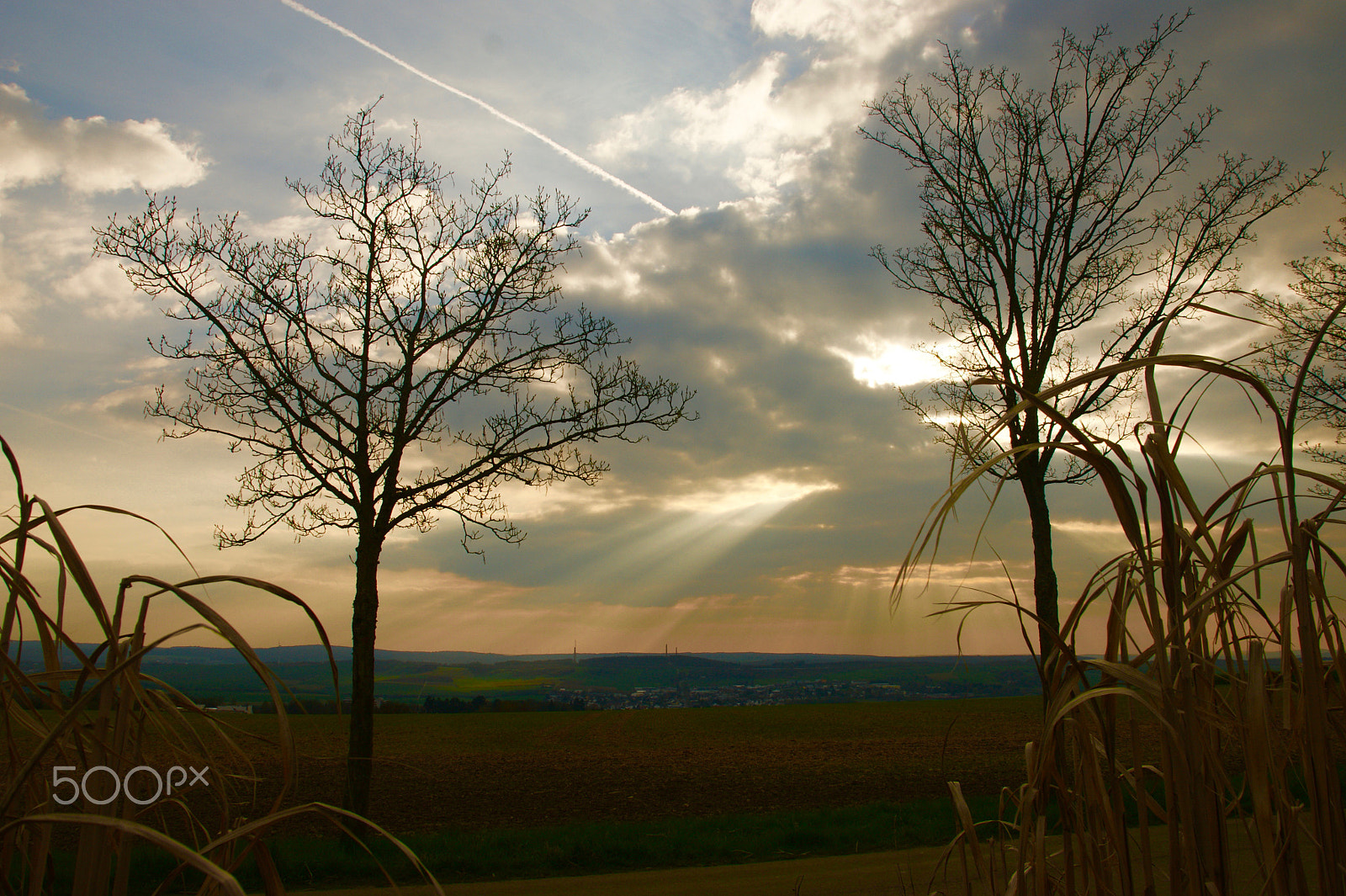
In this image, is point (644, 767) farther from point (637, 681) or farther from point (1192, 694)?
point (637, 681)

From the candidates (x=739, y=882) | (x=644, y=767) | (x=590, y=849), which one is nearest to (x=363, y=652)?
(x=590, y=849)

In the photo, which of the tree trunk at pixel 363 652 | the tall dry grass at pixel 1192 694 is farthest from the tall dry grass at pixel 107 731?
the tree trunk at pixel 363 652

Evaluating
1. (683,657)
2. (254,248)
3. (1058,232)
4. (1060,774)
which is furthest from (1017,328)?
(683,657)

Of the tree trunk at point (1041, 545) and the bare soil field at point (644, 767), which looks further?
the bare soil field at point (644, 767)

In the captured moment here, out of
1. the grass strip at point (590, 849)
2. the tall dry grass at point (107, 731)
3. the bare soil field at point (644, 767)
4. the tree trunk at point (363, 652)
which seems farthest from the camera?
the bare soil field at point (644, 767)

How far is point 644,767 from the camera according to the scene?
19406mm

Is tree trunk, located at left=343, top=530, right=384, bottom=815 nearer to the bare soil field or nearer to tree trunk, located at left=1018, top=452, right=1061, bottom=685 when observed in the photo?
the bare soil field

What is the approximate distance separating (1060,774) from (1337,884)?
1.20 feet

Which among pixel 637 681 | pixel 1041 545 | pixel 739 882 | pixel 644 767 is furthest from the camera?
pixel 637 681

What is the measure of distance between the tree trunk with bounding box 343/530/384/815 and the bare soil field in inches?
30.9

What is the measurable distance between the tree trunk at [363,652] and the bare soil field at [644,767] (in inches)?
30.9

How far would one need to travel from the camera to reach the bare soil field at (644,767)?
482 inches

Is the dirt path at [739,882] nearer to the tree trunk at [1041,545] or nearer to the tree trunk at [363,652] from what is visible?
the tree trunk at [363,652]

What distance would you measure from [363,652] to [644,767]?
1260cm
